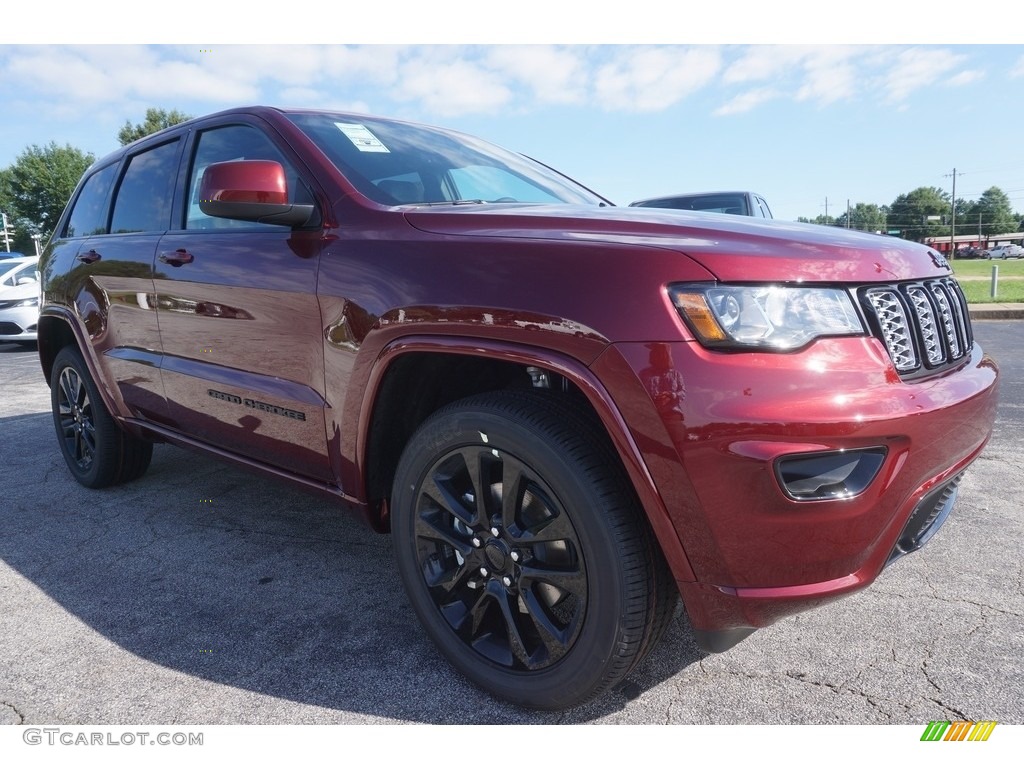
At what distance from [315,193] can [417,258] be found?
594 mm

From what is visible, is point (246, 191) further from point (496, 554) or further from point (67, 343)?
point (67, 343)

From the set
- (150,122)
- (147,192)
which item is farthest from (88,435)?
(150,122)

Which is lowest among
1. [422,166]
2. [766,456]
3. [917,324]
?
[766,456]

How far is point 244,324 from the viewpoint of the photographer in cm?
251

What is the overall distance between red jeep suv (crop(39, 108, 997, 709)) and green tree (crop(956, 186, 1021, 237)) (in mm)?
136017

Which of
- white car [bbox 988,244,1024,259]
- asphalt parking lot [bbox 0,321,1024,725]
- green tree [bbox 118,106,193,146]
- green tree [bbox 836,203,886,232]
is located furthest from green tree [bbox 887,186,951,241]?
asphalt parking lot [bbox 0,321,1024,725]

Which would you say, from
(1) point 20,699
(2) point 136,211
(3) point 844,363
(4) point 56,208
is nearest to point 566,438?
(3) point 844,363

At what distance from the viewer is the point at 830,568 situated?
1.57m

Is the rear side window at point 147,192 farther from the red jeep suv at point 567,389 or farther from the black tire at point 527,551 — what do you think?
the black tire at point 527,551

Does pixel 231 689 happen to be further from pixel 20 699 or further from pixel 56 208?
pixel 56 208

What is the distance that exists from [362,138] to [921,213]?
433 ft

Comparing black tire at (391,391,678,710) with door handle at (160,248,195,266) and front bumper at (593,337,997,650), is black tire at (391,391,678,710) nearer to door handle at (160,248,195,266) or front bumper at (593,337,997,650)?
front bumper at (593,337,997,650)

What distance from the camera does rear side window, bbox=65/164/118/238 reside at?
376 centimetres

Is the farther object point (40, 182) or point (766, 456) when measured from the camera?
point (40, 182)
